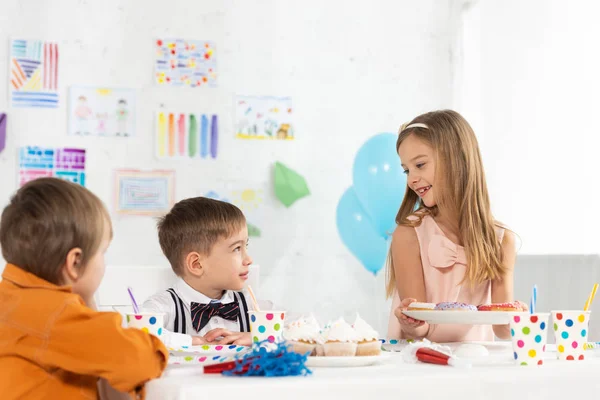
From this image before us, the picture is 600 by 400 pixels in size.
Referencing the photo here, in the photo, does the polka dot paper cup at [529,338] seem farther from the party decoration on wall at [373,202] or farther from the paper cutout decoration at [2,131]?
the paper cutout decoration at [2,131]

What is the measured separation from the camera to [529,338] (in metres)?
1.19

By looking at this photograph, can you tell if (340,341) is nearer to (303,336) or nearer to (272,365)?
(303,336)

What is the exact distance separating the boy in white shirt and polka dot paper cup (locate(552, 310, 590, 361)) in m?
0.81

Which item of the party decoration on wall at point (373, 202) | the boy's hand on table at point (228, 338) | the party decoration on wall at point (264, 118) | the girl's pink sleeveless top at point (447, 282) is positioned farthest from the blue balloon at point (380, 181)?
the boy's hand on table at point (228, 338)

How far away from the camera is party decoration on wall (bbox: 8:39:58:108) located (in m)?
3.71

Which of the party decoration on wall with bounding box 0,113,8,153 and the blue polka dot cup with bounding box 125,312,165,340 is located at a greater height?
the party decoration on wall with bounding box 0,113,8,153

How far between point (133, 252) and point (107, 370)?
2818 mm

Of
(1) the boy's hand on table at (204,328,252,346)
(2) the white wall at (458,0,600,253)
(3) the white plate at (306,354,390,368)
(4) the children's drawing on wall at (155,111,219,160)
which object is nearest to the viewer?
(3) the white plate at (306,354,390,368)

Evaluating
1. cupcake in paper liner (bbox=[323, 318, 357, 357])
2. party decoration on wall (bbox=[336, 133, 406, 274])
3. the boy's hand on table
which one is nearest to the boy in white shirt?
the boy's hand on table

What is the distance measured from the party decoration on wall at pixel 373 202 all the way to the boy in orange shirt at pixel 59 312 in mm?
2427

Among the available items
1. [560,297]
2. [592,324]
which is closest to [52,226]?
[592,324]

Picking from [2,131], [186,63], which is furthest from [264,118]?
[2,131]

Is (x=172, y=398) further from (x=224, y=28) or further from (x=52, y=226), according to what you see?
(x=224, y=28)

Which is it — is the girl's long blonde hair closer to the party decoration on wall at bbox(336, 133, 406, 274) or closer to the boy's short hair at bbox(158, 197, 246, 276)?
the boy's short hair at bbox(158, 197, 246, 276)
